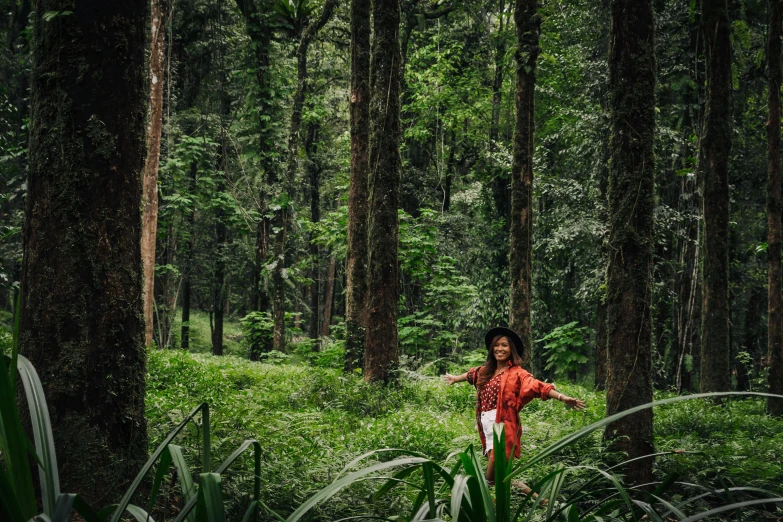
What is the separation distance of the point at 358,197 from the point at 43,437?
1147 cm

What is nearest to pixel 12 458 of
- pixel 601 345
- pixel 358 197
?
pixel 358 197

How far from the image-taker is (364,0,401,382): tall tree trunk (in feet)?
34.9

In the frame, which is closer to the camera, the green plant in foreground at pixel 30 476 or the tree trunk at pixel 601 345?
the green plant in foreground at pixel 30 476

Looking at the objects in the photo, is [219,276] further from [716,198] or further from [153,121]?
[716,198]

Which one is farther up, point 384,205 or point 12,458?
point 384,205

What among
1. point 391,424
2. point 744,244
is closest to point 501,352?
point 391,424

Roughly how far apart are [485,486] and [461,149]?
25866 mm

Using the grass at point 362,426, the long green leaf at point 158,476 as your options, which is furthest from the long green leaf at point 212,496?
A: the grass at point 362,426

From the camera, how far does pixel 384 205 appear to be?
423 inches

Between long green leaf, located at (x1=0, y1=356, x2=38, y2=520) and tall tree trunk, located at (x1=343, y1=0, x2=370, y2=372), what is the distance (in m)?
10.4

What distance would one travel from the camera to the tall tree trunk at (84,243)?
3473 mm

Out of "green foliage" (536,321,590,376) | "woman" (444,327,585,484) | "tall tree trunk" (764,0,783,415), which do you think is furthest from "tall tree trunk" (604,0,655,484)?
"green foliage" (536,321,590,376)

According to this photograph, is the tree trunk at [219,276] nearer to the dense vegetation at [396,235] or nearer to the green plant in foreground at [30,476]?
the dense vegetation at [396,235]

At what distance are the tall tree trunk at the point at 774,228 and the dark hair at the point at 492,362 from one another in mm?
9253
